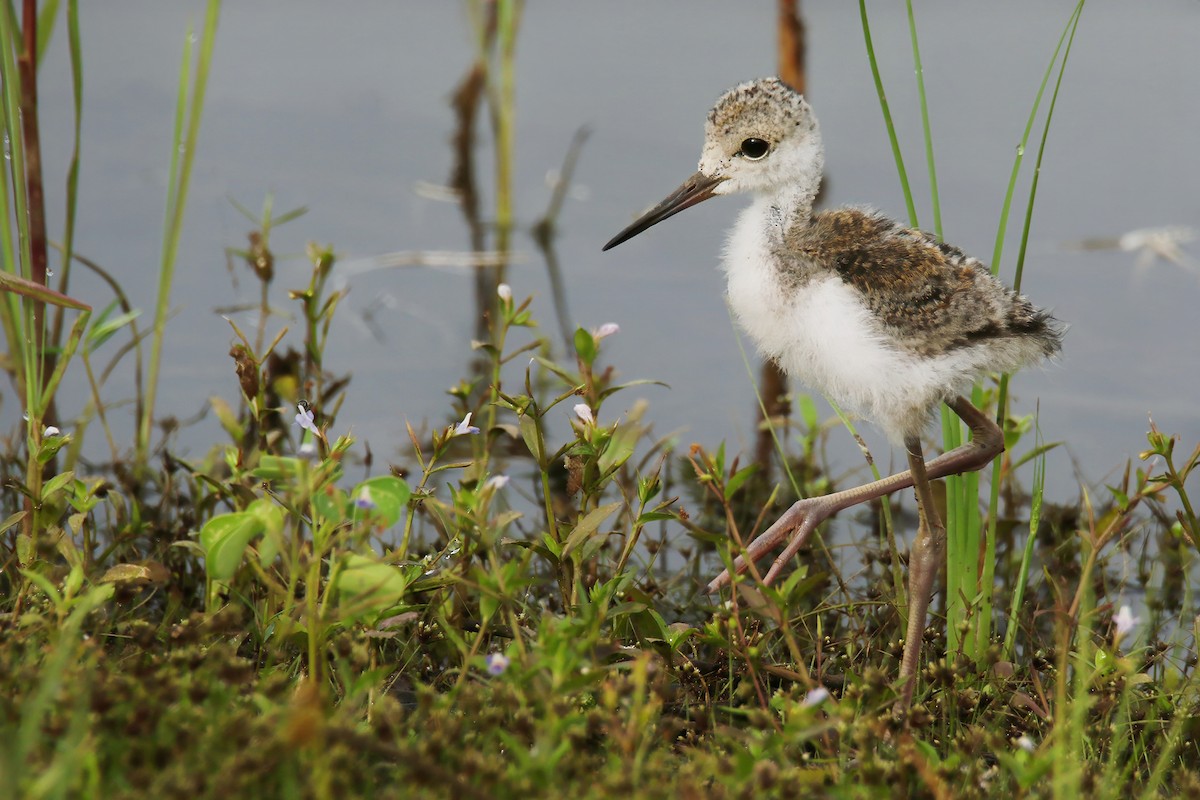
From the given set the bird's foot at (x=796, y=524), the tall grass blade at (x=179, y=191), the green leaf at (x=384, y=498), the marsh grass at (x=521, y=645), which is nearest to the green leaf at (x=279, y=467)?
the marsh grass at (x=521, y=645)

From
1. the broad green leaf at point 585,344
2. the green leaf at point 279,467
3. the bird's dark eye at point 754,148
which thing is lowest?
the green leaf at point 279,467

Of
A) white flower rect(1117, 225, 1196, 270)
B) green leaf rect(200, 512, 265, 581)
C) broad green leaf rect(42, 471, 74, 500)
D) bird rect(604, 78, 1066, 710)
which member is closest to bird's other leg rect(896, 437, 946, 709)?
bird rect(604, 78, 1066, 710)

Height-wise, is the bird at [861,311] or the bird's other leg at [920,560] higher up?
the bird at [861,311]

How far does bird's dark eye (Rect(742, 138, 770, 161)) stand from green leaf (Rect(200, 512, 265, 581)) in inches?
59.9

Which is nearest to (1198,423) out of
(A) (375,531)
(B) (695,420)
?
(B) (695,420)

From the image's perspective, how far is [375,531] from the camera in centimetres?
262

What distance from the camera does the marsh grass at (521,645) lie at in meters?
2.01

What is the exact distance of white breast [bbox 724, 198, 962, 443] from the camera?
2.79m

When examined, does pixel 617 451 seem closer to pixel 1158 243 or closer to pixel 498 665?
pixel 498 665

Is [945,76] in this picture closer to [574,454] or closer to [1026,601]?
[1026,601]

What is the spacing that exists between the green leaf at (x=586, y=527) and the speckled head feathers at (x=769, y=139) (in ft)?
3.09

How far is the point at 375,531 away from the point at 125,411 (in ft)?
8.23

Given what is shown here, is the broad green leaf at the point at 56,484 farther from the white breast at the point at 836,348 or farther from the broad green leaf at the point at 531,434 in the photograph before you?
the white breast at the point at 836,348

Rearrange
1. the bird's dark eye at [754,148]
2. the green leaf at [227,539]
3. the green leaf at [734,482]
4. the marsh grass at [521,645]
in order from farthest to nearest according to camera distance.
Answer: the bird's dark eye at [754,148] → the green leaf at [734,482] → the green leaf at [227,539] → the marsh grass at [521,645]
